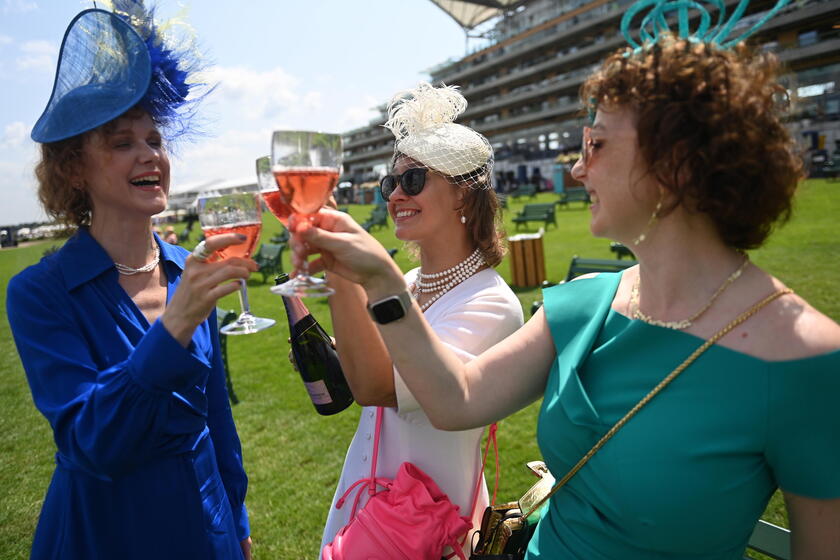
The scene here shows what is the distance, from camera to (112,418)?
1.39 m

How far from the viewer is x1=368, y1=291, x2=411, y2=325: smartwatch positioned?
1370 mm

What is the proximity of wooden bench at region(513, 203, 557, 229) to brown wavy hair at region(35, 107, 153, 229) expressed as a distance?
18736 mm

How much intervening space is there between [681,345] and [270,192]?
116 cm

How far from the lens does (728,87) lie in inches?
50.8

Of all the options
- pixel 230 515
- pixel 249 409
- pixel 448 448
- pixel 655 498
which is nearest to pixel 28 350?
pixel 230 515

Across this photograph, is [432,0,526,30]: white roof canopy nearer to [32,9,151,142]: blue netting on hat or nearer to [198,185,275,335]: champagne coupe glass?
[32,9,151,142]: blue netting on hat

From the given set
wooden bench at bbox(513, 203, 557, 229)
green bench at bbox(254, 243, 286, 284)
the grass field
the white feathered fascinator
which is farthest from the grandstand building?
the white feathered fascinator

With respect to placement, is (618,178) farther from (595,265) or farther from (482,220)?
(595,265)

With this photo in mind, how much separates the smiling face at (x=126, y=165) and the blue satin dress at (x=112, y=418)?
186 millimetres

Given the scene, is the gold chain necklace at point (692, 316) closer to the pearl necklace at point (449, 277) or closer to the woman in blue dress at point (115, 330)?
the pearl necklace at point (449, 277)

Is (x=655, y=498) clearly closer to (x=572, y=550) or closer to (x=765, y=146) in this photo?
(x=572, y=550)

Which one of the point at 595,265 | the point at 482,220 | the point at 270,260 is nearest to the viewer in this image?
the point at 482,220

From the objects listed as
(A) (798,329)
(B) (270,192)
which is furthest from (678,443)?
(B) (270,192)

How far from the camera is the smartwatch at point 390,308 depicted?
1.37m
